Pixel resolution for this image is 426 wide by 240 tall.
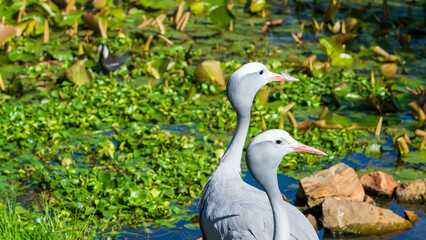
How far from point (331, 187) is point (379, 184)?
0.46 metres

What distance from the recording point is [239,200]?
354 centimetres

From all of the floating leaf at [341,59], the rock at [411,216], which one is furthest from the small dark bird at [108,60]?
the rock at [411,216]

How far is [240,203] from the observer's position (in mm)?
3496

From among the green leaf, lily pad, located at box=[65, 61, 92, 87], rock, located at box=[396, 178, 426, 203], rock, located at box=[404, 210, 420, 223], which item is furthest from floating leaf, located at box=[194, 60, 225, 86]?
rock, located at box=[404, 210, 420, 223]

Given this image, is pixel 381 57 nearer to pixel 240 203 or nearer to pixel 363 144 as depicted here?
pixel 363 144

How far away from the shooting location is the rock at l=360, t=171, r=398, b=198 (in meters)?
5.03

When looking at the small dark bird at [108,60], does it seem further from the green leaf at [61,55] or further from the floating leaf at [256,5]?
the floating leaf at [256,5]

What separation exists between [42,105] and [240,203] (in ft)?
11.5

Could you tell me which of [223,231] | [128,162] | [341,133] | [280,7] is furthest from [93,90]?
[280,7]

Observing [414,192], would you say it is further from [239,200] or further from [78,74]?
[78,74]

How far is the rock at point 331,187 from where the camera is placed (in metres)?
4.80

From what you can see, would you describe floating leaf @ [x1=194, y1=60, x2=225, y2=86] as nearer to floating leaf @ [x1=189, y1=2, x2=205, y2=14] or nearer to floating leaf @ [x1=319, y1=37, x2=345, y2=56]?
floating leaf @ [x1=319, y1=37, x2=345, y2=56]

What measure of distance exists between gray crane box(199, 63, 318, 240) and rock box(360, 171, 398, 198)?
1.57 m

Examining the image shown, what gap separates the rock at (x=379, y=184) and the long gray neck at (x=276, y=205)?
8.28 ft
